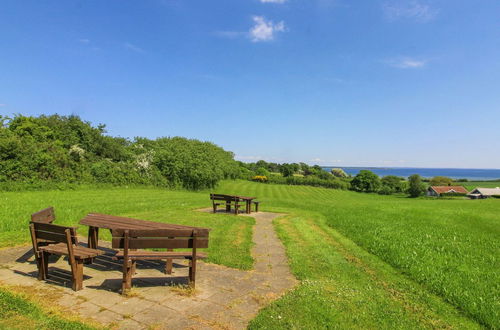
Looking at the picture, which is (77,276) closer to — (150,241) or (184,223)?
(150,241)

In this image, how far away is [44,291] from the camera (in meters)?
4.74

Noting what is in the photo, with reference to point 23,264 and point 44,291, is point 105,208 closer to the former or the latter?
point 23,264

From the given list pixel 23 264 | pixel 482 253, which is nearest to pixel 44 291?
pixel 23 264

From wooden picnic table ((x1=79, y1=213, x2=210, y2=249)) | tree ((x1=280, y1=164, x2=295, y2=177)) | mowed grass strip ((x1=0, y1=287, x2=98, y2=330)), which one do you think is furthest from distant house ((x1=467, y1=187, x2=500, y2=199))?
mowed grass strip ((x1=0, y1=287, x2=98, y2=330))

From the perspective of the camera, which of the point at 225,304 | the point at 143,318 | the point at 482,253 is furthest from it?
the point at 482,253

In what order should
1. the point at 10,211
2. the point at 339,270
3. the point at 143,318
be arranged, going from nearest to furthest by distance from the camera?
the point at 143,318, the point at 339,270, the point at 10,211

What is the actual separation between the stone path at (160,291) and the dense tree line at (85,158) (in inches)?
826

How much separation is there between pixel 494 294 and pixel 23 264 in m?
9.88

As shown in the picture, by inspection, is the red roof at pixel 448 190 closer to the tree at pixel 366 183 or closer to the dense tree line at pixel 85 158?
the tree at pixel 366 183

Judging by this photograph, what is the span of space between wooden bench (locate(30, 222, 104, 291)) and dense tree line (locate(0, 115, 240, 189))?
2144 centimetres

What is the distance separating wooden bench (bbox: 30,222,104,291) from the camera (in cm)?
480

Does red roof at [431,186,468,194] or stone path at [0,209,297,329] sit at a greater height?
stone path at [0,209,297,329]

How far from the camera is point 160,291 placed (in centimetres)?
499

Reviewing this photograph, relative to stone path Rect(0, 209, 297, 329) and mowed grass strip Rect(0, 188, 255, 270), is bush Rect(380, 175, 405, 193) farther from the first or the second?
stone path Rect(0, 209, 297, 329)
